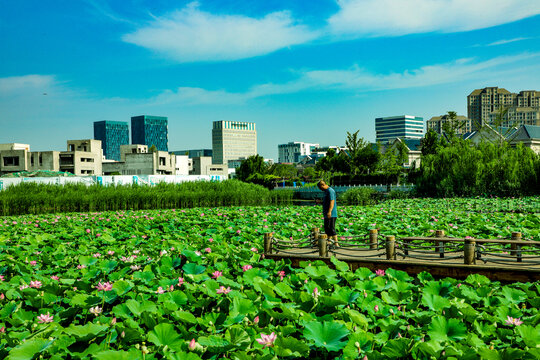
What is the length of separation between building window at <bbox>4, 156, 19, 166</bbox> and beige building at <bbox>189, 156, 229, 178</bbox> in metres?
36.8

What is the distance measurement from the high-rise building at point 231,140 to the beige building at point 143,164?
106 meters

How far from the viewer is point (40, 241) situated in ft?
25.3

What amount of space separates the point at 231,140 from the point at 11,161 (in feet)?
413

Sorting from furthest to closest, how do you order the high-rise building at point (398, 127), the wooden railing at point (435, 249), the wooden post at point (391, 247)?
the high-rise building at point (398, 127) → the wooden post at point (391, 247) → the wooden railing at point (435, 249)

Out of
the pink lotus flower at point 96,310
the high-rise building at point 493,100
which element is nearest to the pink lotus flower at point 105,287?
the pink lotus flower at point 96,310

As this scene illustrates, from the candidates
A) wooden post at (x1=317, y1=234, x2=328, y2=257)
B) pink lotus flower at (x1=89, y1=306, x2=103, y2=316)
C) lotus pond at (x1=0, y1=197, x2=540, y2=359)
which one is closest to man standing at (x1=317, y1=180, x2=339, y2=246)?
wooden post at (x1=317, y1=234, x2=328, y2=257)

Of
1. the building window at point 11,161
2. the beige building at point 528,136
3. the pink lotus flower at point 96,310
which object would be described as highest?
the beige building at point 528,136

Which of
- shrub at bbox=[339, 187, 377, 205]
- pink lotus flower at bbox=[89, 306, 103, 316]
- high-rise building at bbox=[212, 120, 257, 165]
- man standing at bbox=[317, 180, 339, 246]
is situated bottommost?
shrub at bbox=[339, 187, 377, 205]

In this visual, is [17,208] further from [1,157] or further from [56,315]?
[1,157]

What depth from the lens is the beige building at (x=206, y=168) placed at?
8700 cm

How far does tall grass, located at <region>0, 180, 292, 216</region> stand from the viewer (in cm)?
1889

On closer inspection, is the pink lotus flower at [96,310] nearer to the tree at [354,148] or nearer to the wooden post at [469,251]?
the wooden post at [469,251]

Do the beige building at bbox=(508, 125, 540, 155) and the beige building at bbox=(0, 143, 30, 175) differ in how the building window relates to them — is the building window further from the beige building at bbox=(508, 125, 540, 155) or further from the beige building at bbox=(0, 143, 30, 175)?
the beige building at bbox=(508, 125, 540, 155)

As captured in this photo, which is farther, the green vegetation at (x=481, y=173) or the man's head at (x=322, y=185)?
the green vegetation at (x=481, y=173)
